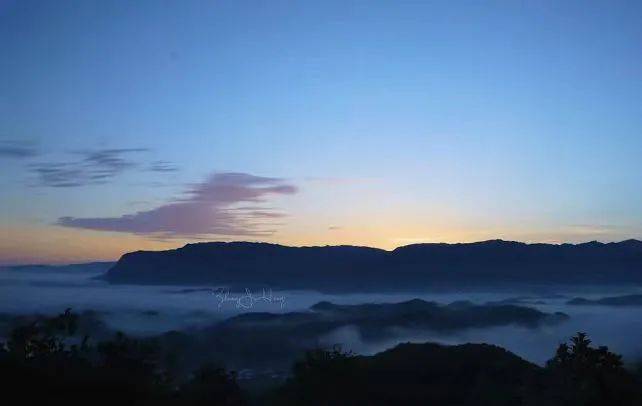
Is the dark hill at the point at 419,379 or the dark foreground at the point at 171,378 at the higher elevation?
the dark foreground at the point at 171,378

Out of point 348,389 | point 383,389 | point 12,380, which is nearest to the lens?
point 12,380

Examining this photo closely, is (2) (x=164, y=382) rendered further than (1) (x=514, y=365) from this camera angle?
No

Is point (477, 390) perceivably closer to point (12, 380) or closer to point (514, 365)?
point (514, 365)

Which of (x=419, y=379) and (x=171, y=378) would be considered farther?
(x=419, y=379)

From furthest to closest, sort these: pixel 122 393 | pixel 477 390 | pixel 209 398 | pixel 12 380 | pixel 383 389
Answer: pixel 383 389 < pixel 477 390 < pixel 209 398 < pixel 122 393 < pixel 12 380

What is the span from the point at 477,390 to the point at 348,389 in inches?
2078

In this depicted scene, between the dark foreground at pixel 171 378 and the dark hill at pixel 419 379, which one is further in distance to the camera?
the dark hill at pixel 419 379

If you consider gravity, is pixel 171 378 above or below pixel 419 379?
above

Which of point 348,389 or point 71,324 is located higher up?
point 71,324

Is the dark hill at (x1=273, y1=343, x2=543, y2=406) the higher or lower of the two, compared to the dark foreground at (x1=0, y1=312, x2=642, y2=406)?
lower

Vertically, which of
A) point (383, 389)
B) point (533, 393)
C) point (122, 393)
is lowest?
point (383, 389)

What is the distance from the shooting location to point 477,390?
147 m

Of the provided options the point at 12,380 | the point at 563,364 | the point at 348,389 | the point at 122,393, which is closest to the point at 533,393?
the point at 563,364

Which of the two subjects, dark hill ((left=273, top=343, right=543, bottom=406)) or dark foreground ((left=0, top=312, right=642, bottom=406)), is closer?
dark foreground ((left=0, top=312, right=642, bottom=406))
